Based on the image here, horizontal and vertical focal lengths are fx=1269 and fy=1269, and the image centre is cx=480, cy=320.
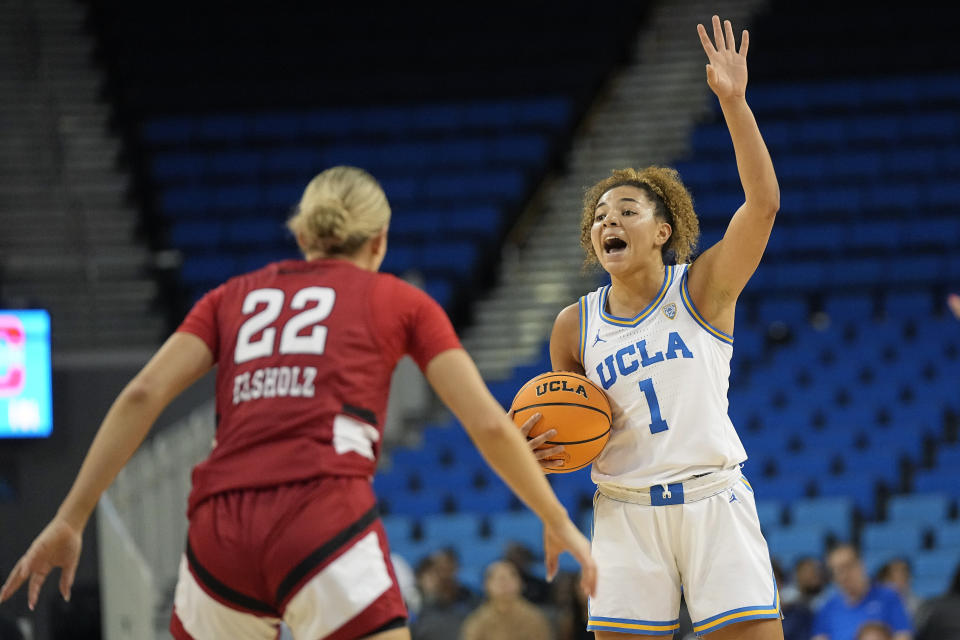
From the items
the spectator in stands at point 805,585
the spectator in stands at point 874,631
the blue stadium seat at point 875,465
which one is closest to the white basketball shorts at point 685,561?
the spectator in stands at point 874,631

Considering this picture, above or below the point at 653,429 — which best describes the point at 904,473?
below

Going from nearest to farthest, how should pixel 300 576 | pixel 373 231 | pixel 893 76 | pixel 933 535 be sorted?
pixel 300 576 → pixel 373 231 → pixel 933 535 → pixel 893 76

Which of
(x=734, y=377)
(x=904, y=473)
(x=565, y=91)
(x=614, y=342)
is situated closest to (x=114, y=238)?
(x=565, y=91)

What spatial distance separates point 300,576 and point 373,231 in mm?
827

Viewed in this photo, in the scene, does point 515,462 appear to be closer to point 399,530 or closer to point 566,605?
point 566,605

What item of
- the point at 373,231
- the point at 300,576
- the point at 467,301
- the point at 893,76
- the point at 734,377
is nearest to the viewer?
the point at 300,576

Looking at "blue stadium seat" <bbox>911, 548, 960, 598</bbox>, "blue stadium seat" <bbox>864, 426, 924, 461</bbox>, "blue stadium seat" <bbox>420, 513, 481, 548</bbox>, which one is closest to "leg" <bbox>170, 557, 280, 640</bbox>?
"blue stadium seat" <bbox>420, 513, 481, 548</bbox>

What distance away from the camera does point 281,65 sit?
55.1ft

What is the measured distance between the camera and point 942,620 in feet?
19.6

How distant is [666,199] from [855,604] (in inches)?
171

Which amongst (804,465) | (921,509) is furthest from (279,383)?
(804,465)

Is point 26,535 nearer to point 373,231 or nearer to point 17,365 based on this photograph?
point 17,365

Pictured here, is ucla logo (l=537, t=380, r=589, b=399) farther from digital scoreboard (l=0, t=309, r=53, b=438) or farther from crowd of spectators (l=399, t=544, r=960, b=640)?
digital scoreboard (l=0, t=309, r=53, b=438)

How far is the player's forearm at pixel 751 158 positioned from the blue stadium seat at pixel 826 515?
6.74 metres
